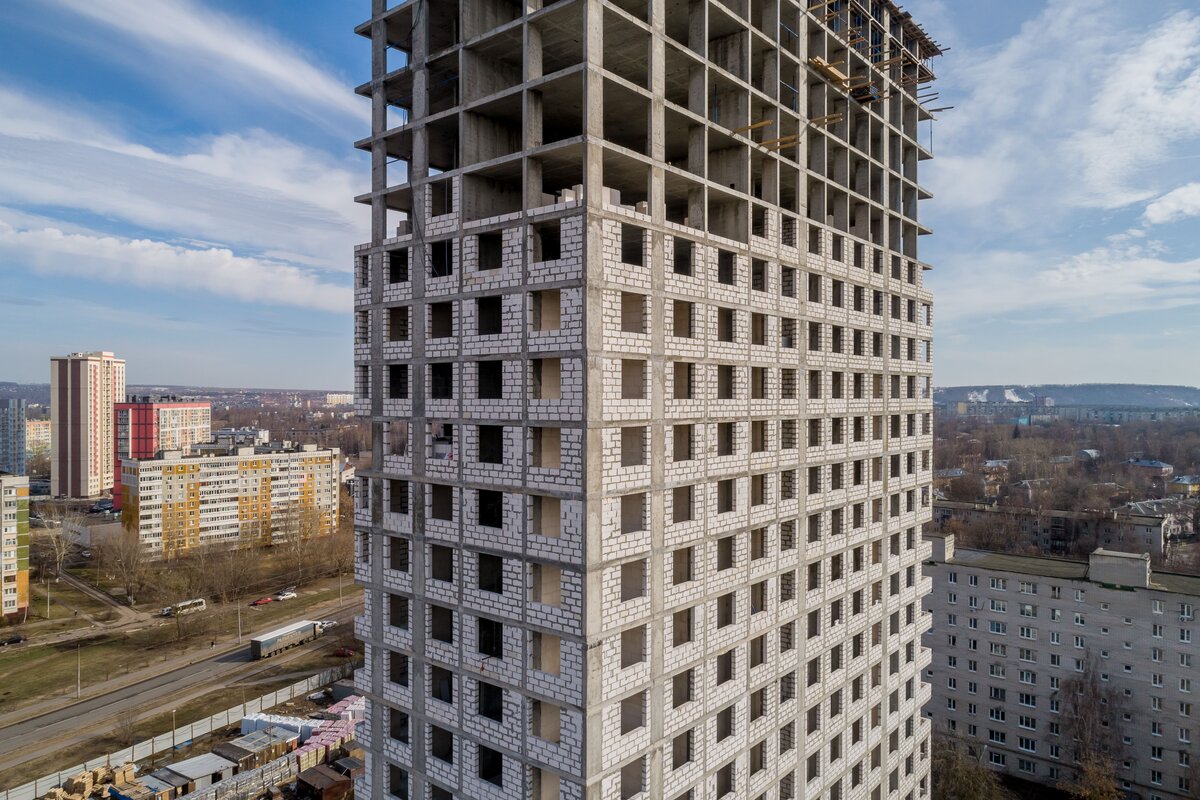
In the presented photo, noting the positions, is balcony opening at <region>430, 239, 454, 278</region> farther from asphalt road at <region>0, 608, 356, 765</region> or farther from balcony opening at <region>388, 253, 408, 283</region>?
asphalt road at <region>0, 608, 356, 765</region>

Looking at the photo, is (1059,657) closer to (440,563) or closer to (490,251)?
(440,563)

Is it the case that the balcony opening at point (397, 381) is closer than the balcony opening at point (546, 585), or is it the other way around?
the balcony opening at point (546, 585)

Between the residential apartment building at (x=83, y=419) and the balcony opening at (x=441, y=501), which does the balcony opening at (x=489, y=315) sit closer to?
the balcony opening at (x=441, y=501)

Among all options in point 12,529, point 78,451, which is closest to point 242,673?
point 12,529

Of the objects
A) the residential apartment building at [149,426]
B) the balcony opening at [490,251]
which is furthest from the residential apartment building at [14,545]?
the balcony opening at [490,251]

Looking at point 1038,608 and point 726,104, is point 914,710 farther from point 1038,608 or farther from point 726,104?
point 726,104
